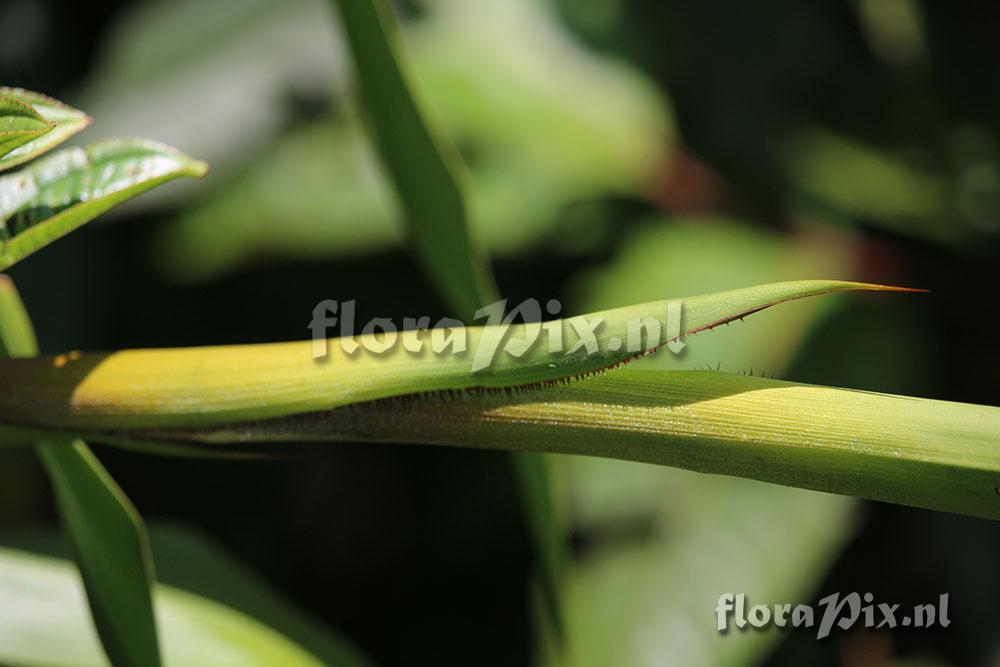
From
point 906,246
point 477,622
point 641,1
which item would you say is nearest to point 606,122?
point 641,1

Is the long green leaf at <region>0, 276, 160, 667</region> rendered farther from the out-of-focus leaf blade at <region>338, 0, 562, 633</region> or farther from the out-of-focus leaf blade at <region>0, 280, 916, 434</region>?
the out-of-focus leaf blade at <region>338, 0, 562, 633</region>

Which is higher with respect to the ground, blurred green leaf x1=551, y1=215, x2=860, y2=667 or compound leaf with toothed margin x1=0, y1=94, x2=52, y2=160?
compound leaf with toothed margin x1=0, y1=94, x2=52, y2=160

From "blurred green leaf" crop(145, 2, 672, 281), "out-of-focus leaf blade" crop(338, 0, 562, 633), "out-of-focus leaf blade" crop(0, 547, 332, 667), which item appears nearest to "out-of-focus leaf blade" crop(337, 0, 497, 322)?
"out-of-focus leaf blade" crop(338, 0, 562, 633)

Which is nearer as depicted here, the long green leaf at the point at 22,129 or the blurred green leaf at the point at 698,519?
the long green leaf at the point at 22,129

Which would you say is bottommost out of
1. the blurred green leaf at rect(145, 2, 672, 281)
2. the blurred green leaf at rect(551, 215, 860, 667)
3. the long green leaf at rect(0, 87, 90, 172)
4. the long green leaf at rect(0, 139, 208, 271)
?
the blurred green leaf at rect(551, 215, 860, 667)

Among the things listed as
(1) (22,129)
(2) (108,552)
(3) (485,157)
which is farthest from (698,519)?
(1) (22,129)

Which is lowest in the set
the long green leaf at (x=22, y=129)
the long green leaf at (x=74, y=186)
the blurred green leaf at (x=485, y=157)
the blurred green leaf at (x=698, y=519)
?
the blurred green leaf at (x=698, y=519)

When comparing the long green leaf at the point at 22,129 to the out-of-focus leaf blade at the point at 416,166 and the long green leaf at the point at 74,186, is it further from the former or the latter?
the out-of-focus leaf blade at the point at 416,166

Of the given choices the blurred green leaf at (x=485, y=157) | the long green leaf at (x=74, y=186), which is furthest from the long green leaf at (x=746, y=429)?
the blurred green leaf at (x=485, y=157)
